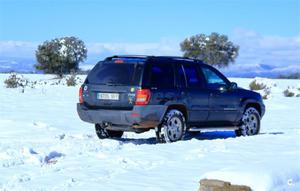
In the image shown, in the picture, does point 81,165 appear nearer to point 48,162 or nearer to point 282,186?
point 48,162

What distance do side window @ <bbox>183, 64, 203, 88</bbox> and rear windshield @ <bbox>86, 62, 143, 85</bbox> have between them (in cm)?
122

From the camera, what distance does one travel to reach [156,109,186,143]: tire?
11.8 m

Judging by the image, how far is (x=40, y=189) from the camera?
23.9 feet

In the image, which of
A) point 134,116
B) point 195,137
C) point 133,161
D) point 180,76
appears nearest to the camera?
point 133,161

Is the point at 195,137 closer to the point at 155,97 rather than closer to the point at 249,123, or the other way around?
the point at 249,123

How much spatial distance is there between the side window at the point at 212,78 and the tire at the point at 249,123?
0.98 meters

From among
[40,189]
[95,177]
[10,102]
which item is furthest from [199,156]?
[10,102]

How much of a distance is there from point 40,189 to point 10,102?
Result: 16081 millimetres

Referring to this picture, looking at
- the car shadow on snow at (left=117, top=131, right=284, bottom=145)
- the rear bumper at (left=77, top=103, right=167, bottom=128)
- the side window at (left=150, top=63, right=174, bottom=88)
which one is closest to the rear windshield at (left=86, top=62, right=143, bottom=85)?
the side window at (left=150, top=63, right=174, bottom=88)

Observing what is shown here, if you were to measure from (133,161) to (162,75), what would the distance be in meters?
3.01

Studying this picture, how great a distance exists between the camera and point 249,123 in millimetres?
13719

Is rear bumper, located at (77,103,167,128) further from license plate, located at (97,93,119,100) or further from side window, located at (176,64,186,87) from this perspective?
side window, located at (176,64,186,87)

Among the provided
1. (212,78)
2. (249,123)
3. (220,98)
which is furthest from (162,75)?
(249,123)

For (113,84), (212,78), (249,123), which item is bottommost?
(249,123)
